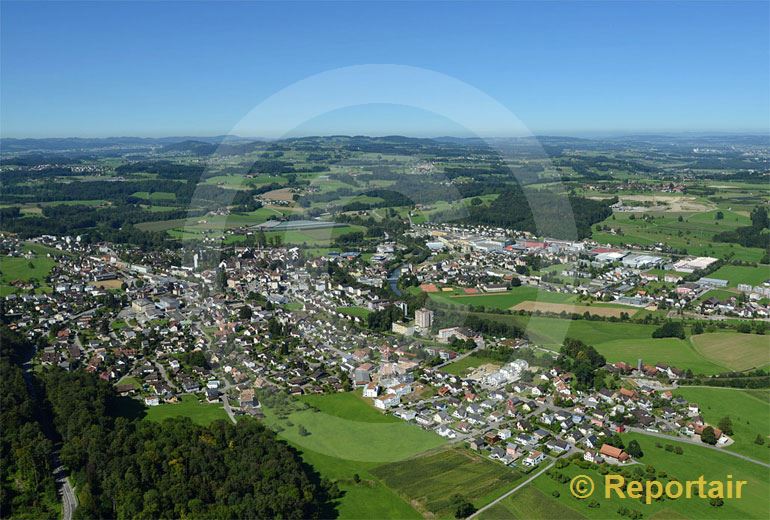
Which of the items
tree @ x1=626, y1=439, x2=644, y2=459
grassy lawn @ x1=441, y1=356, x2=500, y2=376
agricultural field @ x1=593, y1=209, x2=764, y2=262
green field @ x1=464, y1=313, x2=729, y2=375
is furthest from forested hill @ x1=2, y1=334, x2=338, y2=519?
agricultural field @ x1=593, y1=209, x2=764, y2=262

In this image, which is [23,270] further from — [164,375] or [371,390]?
[371,390]

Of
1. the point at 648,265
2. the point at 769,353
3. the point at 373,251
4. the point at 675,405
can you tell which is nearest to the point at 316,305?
the point at 373,251

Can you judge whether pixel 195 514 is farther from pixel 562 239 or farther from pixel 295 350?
pixel 562 239

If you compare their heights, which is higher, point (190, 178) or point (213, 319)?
point (190, 178)

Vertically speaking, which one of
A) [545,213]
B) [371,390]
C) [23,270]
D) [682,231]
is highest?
[545,213]

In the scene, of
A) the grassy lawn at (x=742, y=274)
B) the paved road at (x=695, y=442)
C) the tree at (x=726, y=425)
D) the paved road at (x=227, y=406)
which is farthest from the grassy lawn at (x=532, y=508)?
the grassy lawn at (x=742, y=274)

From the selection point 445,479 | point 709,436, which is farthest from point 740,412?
point 445,479

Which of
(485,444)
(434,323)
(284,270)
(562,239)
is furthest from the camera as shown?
(562,239)

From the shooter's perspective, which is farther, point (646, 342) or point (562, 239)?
point (562, 239)
